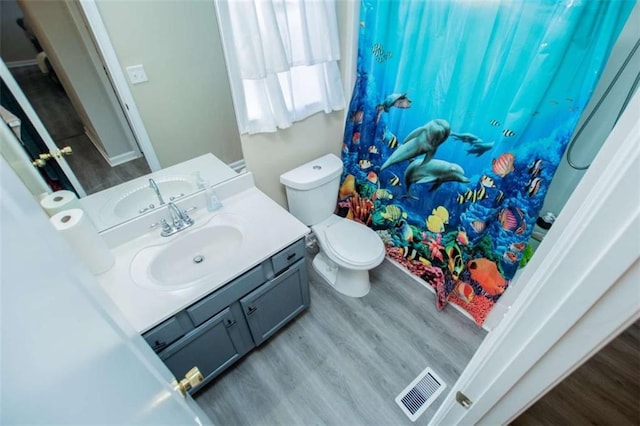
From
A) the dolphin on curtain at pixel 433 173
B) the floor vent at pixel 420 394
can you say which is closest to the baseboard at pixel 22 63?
the dolphin on curtain at pixel 433 173

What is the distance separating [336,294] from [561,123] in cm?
151

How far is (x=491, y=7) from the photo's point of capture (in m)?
1.21

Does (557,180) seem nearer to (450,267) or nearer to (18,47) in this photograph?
(450,267)

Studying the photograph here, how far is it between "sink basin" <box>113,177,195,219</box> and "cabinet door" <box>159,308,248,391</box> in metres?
0.63

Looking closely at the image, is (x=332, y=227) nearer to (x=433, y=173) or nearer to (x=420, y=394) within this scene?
(x=433, y=173)

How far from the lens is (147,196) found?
1.37 metres

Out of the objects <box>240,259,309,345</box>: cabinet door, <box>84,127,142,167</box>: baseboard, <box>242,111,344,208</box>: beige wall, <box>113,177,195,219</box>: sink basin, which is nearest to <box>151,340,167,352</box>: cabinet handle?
<box>240,259,309,345</box>: cabinet door

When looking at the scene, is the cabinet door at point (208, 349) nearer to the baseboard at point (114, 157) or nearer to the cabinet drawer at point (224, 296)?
the cabinet drawer at point (224, 296)

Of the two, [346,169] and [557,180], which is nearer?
[557,180]

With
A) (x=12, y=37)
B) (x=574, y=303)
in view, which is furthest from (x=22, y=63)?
(x=574, y=303)

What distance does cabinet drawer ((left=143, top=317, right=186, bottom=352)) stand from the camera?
1043 millimetres

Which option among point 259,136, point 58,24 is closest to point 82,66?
point 58,24

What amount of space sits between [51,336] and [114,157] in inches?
44.9

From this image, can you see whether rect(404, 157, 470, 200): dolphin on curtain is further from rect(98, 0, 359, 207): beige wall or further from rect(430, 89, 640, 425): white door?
rect(430, 89, 640, 425): white door
